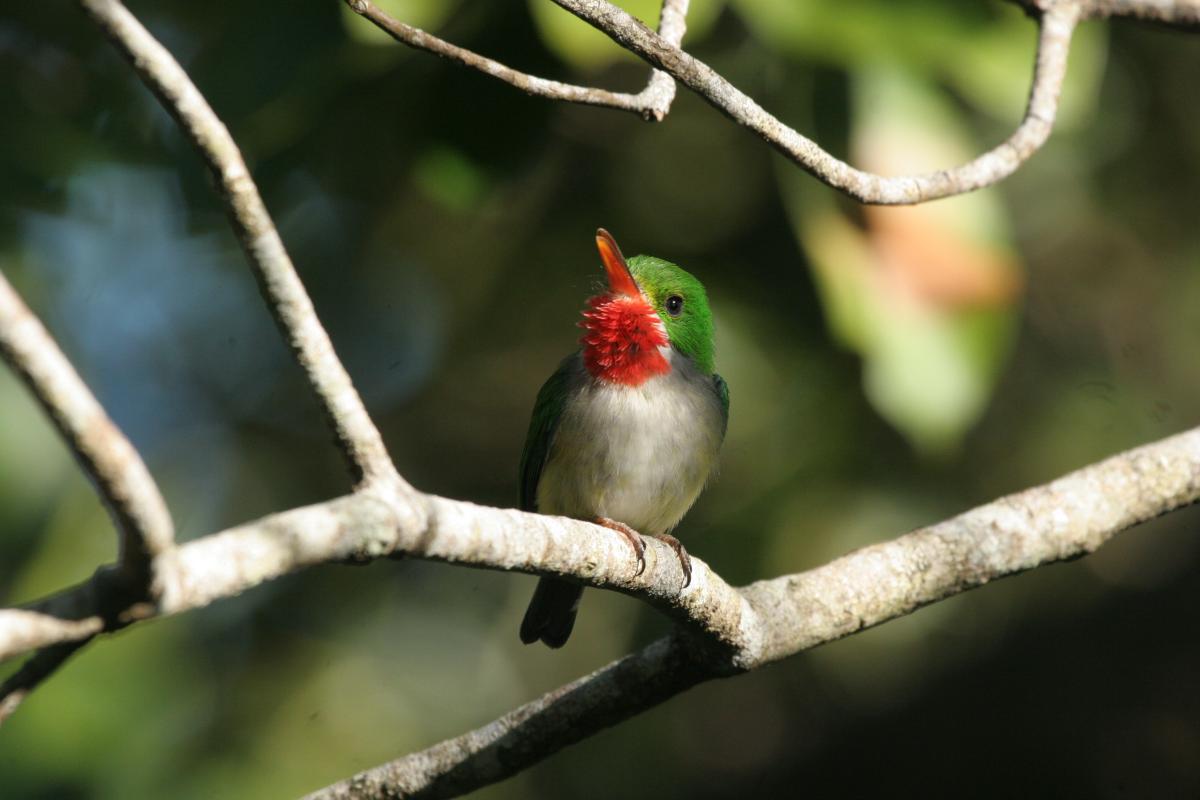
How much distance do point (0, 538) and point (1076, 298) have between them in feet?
14.1

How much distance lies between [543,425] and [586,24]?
1.34 metres

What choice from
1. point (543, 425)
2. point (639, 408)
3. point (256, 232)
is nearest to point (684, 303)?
point (639, 408)

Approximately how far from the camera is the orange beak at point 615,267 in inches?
124

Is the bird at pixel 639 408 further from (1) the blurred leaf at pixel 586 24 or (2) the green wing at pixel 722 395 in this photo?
(1) the blurred leaf at pixel 586 24

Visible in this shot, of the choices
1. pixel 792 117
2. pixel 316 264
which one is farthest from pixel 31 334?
pixel 316 264

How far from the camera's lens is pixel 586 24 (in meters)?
2.90

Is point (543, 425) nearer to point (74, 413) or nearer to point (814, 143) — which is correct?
point (814, 143)

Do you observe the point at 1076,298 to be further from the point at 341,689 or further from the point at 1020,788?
the point at 341,689

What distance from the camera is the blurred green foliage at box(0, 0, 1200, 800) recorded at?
3250mm

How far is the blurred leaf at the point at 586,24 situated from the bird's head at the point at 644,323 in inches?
25.4

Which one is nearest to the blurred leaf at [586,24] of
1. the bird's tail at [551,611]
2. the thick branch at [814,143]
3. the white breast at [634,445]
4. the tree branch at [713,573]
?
the thick branch at [814,143]

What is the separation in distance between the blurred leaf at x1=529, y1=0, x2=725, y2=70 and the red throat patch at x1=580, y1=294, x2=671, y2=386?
2.36 ft

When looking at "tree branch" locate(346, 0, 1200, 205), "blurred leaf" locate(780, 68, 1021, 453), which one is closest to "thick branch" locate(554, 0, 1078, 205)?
"tree branch" locate(346, 0, 1200, 205)

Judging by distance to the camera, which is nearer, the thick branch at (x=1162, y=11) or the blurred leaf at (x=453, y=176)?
the blurred leaf at (x=453, y=176)
